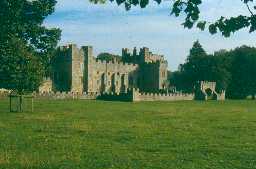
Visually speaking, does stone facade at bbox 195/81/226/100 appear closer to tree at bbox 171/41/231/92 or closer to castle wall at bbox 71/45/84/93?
tree at bbox 171/41/231/92

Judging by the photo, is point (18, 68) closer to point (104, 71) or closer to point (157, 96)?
point (157, 96)

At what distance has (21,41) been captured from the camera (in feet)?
109

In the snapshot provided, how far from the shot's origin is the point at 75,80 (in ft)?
251

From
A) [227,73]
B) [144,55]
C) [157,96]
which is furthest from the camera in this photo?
[144,55]

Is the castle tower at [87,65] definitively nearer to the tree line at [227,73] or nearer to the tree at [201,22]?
the tree line at [227,73]

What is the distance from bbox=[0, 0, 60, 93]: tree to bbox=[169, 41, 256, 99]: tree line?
195 feet

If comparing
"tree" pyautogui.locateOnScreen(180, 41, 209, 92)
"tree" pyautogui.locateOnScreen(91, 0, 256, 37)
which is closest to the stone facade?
"tree" pyautogui.locateOnScreen(180, 41, 209, 92)

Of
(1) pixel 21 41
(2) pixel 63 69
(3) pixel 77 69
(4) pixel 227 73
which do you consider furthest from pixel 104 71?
(1) pixel 21 41

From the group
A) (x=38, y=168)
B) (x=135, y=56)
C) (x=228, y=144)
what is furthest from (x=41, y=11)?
(x=135, y=56)

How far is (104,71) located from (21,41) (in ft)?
176

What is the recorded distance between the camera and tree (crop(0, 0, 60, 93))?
3098cm

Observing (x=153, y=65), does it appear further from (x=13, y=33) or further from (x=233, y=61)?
(x=13, y=33)

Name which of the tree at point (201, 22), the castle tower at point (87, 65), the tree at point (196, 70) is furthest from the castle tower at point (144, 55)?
the tree at point (201, 22)

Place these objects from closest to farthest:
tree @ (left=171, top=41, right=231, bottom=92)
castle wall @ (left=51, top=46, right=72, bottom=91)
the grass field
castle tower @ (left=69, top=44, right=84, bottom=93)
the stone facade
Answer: the grass field, castle tower @ (left=69, top=44, right=84, bottom=93), castle wall @ (left=51, top=46, right=72, bottom=91), the stone facade, tree @ (left=171, top=41, right=231, bottom=92)
